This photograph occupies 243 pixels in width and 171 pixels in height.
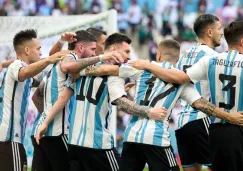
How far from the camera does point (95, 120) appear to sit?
26.6ft

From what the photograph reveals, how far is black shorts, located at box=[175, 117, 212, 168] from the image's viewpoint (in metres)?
9.37

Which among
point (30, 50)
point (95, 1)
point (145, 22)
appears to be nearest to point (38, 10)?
point (95, 1)

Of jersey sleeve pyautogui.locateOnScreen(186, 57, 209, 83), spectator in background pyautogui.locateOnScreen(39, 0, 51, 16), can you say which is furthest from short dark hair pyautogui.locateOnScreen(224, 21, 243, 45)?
spectator in background pyautogui.locateOnScreen(39, 0, 51, 16)

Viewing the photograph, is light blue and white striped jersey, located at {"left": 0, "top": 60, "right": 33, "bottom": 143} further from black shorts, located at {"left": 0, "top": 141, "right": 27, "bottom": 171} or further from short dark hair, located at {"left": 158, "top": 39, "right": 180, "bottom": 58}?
short dark hair, located at {"left": 158, "top": 39, "right": 180, "bottom": 58}

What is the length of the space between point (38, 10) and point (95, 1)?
230cm

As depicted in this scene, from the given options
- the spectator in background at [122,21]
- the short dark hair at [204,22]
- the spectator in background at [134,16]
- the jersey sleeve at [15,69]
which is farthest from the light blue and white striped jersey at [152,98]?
the spectator in background at [134,16]

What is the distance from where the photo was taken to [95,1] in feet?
92.8

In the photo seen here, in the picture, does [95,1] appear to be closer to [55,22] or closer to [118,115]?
[118,115]

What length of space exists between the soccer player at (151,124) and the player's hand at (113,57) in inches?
7.0

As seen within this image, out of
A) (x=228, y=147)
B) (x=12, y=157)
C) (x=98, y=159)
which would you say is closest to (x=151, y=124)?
(x=98, y=159)

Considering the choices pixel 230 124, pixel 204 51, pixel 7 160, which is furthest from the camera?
pixel 204 51

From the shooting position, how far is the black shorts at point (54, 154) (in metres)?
8.84

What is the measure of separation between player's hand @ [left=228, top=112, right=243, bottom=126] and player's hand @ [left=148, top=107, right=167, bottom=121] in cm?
71

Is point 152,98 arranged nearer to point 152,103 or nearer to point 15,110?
point 152,103
